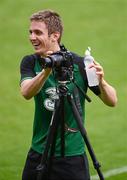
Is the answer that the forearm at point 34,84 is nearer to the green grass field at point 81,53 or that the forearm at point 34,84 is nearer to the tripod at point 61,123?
the tripod at point 61,123

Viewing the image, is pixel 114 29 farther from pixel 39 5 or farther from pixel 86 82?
pixel 86 82

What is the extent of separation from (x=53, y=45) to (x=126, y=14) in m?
11.7

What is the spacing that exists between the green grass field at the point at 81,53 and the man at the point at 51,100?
3.01 meters

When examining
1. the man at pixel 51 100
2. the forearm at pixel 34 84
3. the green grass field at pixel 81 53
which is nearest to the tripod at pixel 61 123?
the forearm at pixel 34 84

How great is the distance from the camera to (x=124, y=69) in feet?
49.8

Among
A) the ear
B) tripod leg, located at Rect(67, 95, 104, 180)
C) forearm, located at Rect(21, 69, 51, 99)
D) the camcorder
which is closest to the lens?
the camcorder

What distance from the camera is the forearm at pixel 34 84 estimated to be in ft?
20.4

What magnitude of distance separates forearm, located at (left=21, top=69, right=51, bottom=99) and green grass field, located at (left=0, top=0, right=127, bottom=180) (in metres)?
3.45

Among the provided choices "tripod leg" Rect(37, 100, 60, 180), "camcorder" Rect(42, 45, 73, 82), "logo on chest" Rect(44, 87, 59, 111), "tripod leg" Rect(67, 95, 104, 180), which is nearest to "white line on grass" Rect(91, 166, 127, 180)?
"logo on chest" Rect(44, 87, 59, 111)

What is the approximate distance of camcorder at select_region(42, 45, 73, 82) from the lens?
5.92 m

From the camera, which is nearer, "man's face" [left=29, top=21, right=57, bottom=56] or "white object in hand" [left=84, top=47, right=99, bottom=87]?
"white object in hand" [left=84, top=47, right=99, bottom=87]

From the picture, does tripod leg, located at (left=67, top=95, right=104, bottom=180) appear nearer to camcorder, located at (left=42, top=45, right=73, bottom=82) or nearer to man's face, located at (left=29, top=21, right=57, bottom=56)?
camcorder, located at (left=42, top=45, right=73, bottom=82)

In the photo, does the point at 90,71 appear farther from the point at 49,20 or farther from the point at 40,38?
the point at 49,20

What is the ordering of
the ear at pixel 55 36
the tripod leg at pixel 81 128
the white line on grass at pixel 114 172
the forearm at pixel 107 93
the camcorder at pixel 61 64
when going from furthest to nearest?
the white line on grass at pixel 114 172
the ear at pixel 55 36
the forearm at pixel 107 93
the tripod leg at pixel 81 128
the camcorder at pixel 61 64
